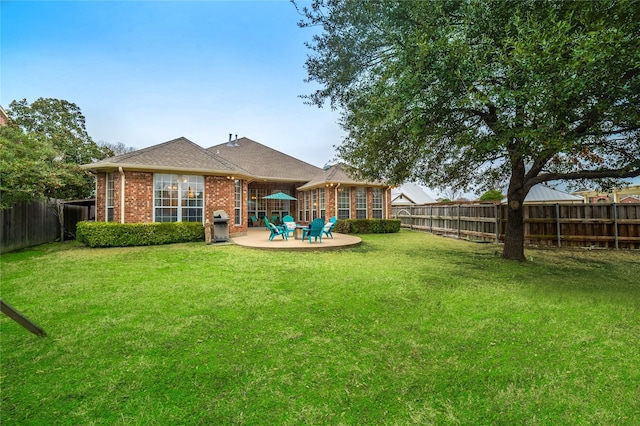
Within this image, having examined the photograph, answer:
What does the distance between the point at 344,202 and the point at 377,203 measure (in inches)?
Result: 90.7

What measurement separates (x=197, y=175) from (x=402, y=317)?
454 inches

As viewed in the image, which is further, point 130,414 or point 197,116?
point 197,116

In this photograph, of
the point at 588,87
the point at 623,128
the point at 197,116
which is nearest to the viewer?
the point at 588,87

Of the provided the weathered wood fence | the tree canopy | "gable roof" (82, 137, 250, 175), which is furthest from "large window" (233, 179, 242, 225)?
the weathered wood fence

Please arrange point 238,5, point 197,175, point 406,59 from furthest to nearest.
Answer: point 197,175 < point 238,5 < point 406,59

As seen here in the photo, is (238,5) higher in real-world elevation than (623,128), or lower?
higher

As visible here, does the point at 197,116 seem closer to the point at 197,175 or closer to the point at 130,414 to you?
the point at 197,175

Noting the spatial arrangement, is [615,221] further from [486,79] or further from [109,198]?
[109,198]

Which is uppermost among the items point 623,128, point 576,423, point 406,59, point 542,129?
point 406,59

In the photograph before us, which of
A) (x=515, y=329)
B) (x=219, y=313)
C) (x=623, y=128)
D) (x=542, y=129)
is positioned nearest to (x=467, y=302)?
(x=515, y=329)

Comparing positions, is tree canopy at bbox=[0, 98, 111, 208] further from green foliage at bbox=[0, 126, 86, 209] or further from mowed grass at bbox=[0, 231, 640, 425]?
mowed grass at bbox=[0, 231, 640, 425]

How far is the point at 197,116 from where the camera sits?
1059 inches

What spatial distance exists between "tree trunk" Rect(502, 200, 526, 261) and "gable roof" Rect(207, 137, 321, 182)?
43.9ft

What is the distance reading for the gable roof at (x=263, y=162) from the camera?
750 inches
